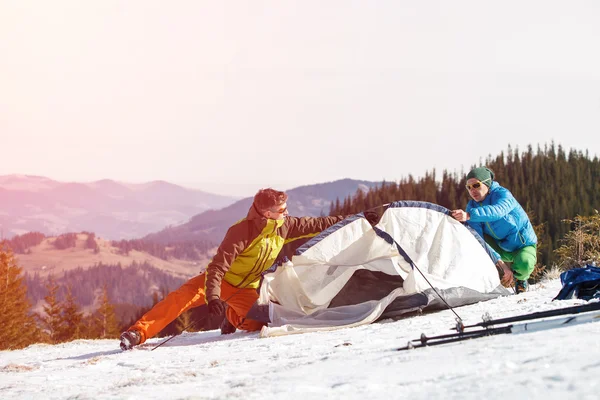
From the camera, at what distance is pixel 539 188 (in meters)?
88.6

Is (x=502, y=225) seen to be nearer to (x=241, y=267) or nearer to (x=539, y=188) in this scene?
(x=241, y=267)

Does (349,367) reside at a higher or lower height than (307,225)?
lower

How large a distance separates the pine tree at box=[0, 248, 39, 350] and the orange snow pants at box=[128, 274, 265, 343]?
124 feet

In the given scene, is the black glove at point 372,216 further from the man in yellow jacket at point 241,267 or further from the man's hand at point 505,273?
the man's hand at point 505,273

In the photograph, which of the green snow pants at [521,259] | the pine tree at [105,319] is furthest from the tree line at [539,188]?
the green snow pants at [521,259]

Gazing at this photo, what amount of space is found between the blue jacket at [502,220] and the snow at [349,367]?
897 millimetres

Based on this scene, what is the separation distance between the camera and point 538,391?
2988 mm

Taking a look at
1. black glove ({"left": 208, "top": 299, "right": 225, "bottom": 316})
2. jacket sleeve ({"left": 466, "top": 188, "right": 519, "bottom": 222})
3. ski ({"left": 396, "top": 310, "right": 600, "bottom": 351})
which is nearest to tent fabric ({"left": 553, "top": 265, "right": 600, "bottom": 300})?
ski ({"left": 396, "top": 310, "right": 600, "bottom": 351})

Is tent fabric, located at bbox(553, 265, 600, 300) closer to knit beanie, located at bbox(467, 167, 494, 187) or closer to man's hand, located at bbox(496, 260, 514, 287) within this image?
man's hand, located at bbox(496, 260, 514, 287)

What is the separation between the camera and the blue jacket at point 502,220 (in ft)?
27.4

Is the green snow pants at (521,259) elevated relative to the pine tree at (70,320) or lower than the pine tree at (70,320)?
elevated

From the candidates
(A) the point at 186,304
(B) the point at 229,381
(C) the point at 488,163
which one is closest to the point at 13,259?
(A) the point at 186,304

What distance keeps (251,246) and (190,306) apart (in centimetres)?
113

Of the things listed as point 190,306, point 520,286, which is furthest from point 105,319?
point 520,286
